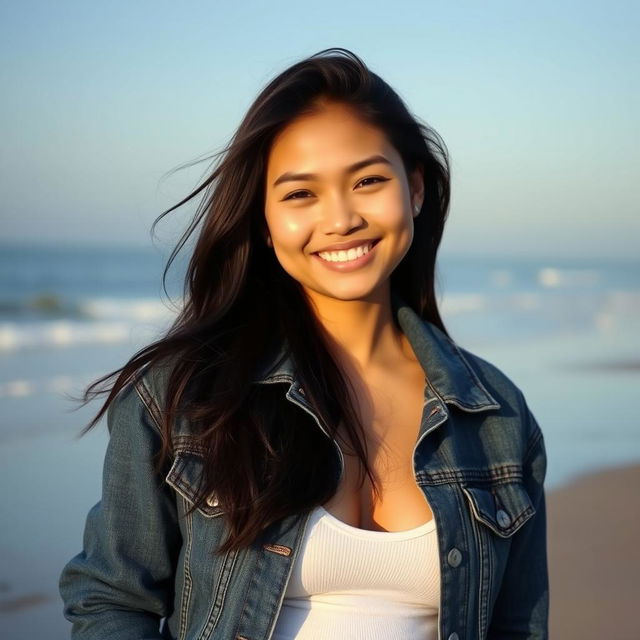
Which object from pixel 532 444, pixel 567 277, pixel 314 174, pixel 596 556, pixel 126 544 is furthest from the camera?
pixel 567 277

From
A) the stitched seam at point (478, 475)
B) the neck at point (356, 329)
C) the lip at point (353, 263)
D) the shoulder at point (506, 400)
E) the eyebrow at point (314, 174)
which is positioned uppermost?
the eyebrow at point (314, 174)

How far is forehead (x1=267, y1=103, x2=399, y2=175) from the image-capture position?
2641mm

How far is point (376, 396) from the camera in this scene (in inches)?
114

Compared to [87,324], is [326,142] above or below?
below

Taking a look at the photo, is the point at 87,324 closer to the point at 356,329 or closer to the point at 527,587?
the point at 356,329

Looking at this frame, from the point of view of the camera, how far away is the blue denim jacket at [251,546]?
239cm

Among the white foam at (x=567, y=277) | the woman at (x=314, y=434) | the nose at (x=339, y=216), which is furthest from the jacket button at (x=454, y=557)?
the white foam at (x=567, y=277)

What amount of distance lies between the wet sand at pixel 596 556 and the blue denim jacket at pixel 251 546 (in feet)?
8.76

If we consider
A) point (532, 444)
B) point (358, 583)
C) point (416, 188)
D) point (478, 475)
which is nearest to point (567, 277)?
point (416, 188)

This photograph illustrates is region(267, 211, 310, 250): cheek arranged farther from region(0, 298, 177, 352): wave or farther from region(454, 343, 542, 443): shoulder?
region(0, 298, 177, 352): wave

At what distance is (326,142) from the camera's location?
8.72ft

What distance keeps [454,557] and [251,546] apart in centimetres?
49

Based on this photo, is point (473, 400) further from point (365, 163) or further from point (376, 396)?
point (365, 163)

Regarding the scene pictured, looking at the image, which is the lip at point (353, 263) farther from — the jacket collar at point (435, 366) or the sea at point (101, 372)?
the sea at point (101, 372)
